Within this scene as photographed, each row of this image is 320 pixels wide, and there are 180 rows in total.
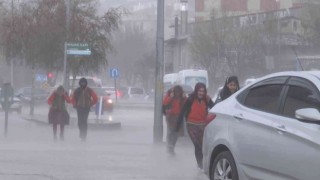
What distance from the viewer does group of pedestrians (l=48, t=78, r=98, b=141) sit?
69.2ft

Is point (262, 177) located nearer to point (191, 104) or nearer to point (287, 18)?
point (191, 104)

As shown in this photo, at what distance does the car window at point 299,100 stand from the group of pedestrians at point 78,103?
39.9 ft

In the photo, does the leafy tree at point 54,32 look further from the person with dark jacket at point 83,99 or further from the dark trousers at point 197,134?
the dark trousers at point 197,134

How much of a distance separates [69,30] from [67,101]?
33.7 feet

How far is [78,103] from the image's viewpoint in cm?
2108

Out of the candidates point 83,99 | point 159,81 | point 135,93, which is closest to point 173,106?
point 159,81

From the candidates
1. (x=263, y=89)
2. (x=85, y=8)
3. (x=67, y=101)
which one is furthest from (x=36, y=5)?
(x=263, y=89)

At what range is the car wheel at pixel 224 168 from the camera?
987 cm

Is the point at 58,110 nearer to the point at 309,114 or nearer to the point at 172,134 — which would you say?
the point at 172,134

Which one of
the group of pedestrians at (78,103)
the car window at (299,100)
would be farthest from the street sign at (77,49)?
the car window at (299,100)

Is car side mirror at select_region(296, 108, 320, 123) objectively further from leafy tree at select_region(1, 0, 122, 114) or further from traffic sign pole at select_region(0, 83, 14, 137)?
leafy tree at select_region(1, 0, 122, 114)

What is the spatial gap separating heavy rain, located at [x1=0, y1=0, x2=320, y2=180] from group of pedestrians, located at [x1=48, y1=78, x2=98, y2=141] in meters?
0.03

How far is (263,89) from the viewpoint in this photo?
9820mm

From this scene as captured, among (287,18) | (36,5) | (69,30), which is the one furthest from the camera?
(287,18)
